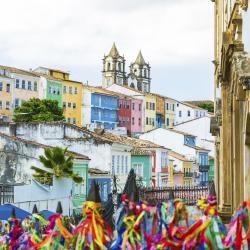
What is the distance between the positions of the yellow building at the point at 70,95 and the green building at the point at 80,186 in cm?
4773

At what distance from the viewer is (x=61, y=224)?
936 centimetres

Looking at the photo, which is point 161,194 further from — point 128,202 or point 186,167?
point 186,167

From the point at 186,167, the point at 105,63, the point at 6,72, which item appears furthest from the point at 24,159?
the point at 105,63

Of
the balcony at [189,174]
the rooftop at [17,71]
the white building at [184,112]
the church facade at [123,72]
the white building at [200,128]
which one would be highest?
the church facade at [123,72]

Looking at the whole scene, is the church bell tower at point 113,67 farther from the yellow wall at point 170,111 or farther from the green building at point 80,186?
the green building at point 80,186

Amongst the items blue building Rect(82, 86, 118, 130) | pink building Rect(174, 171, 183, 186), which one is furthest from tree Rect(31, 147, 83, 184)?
blue building Rect(82, 86, 118, 130)

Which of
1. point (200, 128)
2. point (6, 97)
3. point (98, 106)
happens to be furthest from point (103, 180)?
point (98, 106)

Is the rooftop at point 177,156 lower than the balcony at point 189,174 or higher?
higher

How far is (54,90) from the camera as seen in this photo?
89.4m

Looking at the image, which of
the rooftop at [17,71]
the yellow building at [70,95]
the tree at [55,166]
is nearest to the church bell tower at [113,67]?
the yellow building at [70,95]

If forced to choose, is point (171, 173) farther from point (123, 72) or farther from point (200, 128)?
point (123, 72)

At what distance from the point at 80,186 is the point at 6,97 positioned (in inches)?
1664

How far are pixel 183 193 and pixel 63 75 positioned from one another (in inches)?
2404

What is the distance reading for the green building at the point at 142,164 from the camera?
181 feet
